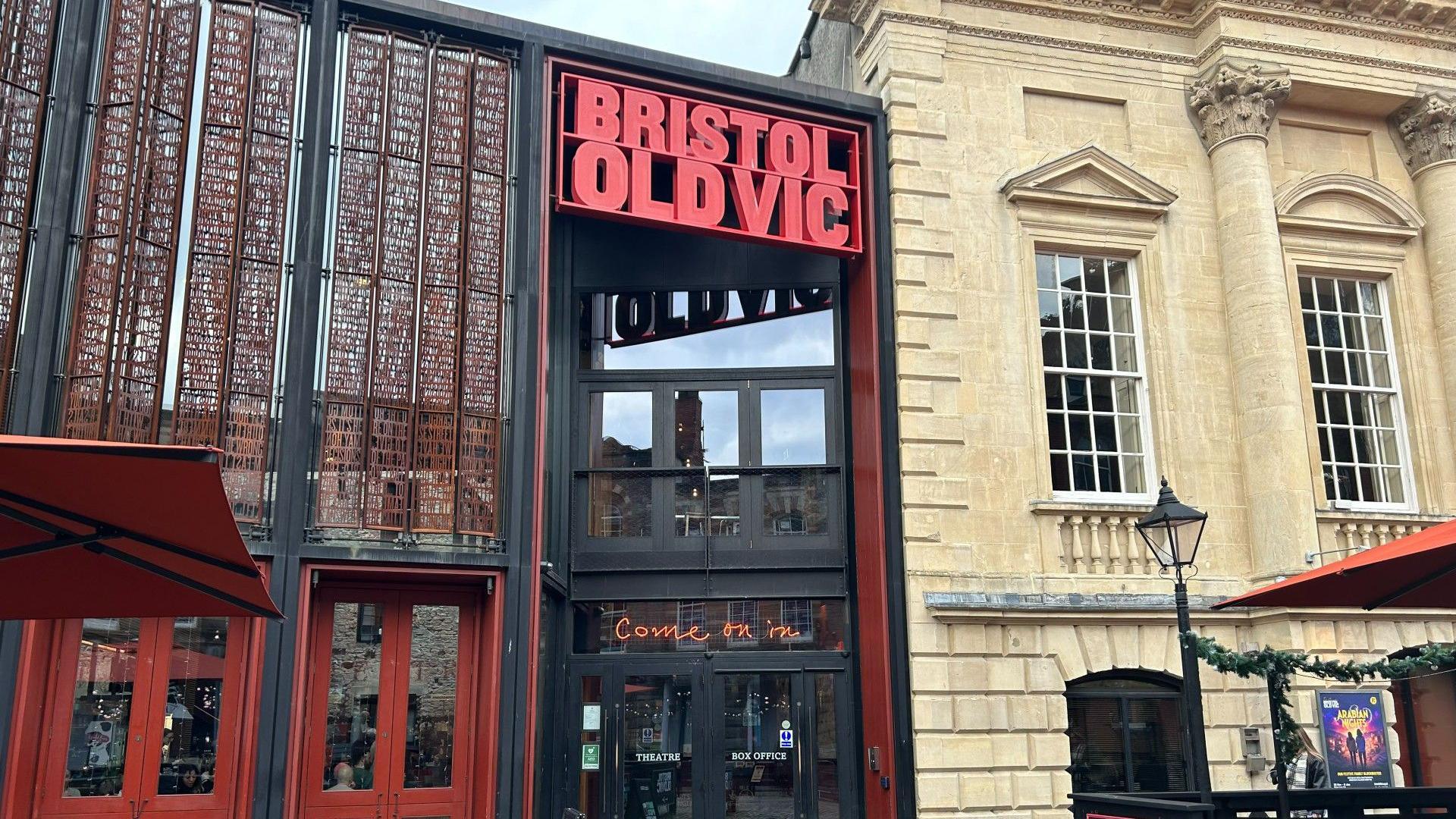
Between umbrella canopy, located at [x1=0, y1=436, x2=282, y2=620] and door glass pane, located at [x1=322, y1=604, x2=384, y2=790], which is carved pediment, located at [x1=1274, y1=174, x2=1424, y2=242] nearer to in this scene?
door glass pane, located at [x1=322, y1=604, x2=384, y2=790]

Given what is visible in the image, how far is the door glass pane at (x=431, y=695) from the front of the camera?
1248 centimetres

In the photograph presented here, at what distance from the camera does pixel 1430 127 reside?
55.5 ft

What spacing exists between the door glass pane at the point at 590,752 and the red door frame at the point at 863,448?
1.15 meters

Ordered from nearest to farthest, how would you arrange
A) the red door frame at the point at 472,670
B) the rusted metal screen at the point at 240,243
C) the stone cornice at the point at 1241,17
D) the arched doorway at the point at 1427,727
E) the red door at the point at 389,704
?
the red door frame at the point at 472,670 → the rusted metal screen at the point at 240,243 → the red door at the point at 389,704 → the arched doorway at the point at 1427,727 → the stone cornice at the point at 1241,17

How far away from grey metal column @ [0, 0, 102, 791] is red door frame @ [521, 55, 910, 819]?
4746 mm

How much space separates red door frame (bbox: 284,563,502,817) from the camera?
1161 cm

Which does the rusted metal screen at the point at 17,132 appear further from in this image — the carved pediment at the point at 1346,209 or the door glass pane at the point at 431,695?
the carved pediment at the point at 1346,209

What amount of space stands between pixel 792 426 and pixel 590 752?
4.93 metres

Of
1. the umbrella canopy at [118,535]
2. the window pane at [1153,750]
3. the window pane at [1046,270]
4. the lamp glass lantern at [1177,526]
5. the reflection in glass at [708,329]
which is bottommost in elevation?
the window pane at [1153,750]

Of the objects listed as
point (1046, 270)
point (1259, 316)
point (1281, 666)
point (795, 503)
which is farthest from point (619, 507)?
point (1259, 316)

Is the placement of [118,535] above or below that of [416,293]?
below

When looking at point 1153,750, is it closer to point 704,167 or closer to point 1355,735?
point 1355,735

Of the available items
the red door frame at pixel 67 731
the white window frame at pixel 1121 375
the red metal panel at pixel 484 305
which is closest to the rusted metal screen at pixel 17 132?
the red door frame at pixel 67 731

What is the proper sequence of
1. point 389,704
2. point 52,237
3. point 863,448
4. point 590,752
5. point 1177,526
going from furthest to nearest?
point 863,448
point 590,752
point 389,704
point 52,237
point 1177,526
